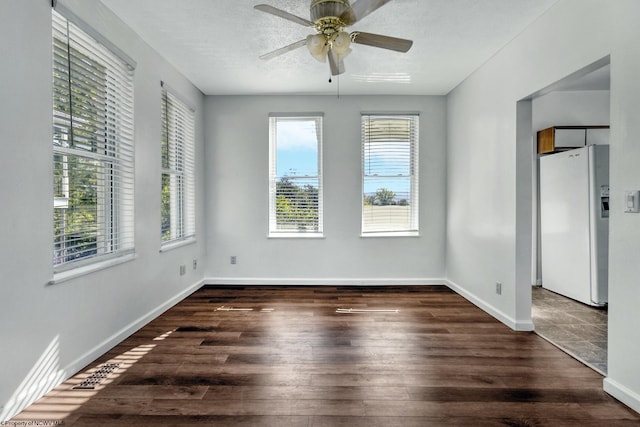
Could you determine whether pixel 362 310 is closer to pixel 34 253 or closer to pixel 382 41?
pixel 382 41

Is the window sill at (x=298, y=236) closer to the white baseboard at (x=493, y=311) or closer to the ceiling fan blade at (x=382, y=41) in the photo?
the white baseboard at (x=493, y=311)

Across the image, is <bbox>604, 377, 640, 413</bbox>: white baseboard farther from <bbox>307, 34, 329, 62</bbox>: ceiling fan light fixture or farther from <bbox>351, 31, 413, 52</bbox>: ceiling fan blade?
<bbox>307, 34, 329, 62</bbox>: ceiling fan light fixture

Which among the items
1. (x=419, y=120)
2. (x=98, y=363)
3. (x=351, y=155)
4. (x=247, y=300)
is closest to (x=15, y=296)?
(x=98, y=363)

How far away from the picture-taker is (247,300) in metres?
4.29

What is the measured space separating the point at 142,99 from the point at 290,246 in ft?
8.69

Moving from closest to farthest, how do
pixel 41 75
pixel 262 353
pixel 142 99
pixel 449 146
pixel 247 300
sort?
pixel 41 75 < pixel 262 353 < pixel 142 99 < pixel 247 300 < pixel 449 146

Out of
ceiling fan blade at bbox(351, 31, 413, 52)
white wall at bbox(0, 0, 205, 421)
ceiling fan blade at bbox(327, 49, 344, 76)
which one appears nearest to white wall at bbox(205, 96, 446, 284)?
ceiling fan blade at bbox(327, 49, 344, 76)

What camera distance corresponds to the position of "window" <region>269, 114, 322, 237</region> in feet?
16.4

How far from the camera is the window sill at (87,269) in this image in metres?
2.25

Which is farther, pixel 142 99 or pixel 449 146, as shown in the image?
pixel 449 146

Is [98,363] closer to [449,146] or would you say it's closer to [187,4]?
[187,4]

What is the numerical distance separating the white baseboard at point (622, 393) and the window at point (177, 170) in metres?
3.98

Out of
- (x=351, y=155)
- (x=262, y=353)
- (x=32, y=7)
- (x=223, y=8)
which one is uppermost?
(x=223, y=8)

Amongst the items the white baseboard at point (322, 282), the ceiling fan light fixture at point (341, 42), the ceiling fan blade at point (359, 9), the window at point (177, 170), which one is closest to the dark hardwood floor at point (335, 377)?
the window at point (177, 170)
